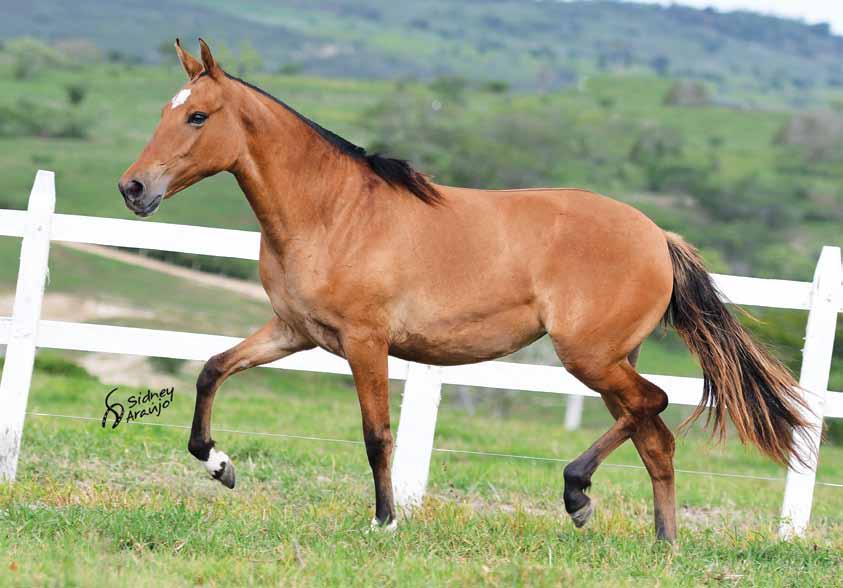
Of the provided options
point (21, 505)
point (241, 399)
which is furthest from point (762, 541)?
point (241, 399)

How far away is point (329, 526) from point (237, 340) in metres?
1.59

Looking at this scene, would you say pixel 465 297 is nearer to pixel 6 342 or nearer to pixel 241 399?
pixel 6 342

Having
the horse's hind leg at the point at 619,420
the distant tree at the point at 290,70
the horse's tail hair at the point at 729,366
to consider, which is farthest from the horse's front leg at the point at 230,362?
the distant tree at the point at 290,70

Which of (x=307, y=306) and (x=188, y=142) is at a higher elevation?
(x=188, y=142)

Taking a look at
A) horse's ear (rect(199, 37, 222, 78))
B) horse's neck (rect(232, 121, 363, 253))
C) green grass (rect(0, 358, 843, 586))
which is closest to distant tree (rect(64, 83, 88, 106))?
green grass (rect(0, 358, 843, 586))

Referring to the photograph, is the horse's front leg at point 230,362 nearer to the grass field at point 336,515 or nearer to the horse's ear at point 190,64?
the grass field at point 336,515

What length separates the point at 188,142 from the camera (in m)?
5.14

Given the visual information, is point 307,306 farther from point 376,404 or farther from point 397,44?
point 397,44

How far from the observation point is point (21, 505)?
213 inches

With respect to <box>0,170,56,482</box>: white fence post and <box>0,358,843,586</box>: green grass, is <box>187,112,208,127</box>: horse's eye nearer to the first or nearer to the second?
<box>0,358,843,586</box>: green grass

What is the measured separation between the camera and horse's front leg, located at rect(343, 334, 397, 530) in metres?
5.38

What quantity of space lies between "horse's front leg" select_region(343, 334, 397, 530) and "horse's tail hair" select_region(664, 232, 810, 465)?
5.07 ft

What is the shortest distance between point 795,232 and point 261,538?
209ft

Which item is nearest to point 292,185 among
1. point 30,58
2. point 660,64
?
point 30,58
